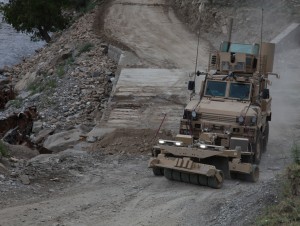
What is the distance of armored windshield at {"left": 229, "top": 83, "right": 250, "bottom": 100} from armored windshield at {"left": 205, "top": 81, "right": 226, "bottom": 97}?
0.22 metres

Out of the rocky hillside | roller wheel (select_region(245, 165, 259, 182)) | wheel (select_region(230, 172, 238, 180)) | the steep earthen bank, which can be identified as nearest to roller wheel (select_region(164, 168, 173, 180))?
wheel (select_region(230, 172, 238, 180))

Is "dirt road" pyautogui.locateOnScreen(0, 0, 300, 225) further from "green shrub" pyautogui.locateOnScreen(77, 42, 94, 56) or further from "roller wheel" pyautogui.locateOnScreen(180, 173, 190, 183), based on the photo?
"green shrub" pyautogui.locateOnScreen(77, 42, 94, 56)

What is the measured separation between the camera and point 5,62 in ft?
160

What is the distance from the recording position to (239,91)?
746 inches

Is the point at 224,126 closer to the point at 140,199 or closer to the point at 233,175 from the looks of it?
the point at 233,175

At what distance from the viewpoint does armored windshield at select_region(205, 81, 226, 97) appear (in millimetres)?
19031

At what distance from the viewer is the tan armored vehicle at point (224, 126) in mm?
16297

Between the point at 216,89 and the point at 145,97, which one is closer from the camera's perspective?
the point at 216,89

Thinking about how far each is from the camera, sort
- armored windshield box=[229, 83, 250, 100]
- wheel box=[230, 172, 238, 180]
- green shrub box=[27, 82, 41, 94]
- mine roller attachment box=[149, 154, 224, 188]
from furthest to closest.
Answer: green shrub box=[27, 82, 41, 94] < armored windshield box=[229, 83, 250, 100] < wheel box=[230, 172, 238, 180] < mine roller attachment box=[149, 154, 224, 188]

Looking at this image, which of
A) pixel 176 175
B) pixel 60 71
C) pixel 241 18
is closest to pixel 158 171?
pixel 176 175

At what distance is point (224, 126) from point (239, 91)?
1.56 meters

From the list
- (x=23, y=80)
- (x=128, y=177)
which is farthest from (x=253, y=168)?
(x=23, y=80)

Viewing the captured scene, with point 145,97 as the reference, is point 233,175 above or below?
below

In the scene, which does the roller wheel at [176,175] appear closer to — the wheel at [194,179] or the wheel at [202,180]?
the wheel at [194,179]
